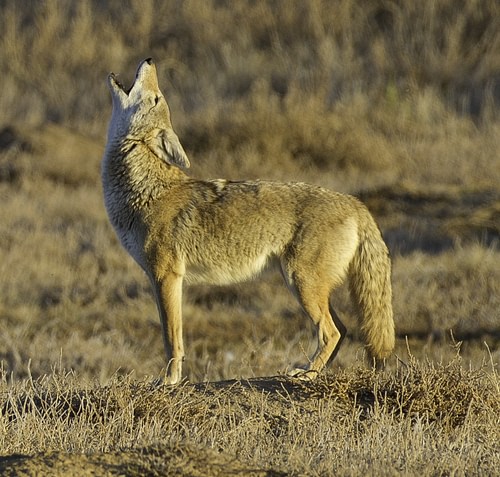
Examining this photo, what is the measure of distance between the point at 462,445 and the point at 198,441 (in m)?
1.32

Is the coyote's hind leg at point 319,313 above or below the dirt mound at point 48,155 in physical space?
above

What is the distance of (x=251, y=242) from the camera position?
772cm

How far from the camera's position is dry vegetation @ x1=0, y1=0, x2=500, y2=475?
18.7 feet

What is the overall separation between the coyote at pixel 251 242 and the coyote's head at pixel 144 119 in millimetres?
110

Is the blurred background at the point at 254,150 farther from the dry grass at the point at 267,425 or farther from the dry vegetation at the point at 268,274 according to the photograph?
the dry grass at the point at 267,425

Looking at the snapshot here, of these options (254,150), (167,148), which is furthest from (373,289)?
(254,150)

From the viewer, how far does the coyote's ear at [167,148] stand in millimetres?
8141

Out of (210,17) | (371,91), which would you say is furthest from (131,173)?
(210,17)

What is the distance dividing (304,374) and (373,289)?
0.95 metres

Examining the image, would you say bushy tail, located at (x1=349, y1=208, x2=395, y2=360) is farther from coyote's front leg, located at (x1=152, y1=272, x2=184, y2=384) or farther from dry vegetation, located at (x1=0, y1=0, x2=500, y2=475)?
coyote's front leg, located at (x1=152, y1=272, x2=184, y2=384)

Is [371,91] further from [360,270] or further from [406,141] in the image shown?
[360,270]

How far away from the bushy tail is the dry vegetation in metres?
0.37

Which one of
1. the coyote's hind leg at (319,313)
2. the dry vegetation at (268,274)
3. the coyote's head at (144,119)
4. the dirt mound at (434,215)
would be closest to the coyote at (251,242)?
the coyote's hind leg at (319,313)

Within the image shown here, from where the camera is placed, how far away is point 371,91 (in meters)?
21.6
